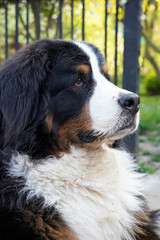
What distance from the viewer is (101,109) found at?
2680 mm

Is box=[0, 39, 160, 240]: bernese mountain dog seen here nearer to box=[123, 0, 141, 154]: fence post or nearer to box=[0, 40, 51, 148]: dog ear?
box=[0, 40, 51, 148]: dog ear

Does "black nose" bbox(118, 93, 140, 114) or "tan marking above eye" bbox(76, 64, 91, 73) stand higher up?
"tan marking above eye" bbox(76, 64, 91, 73)

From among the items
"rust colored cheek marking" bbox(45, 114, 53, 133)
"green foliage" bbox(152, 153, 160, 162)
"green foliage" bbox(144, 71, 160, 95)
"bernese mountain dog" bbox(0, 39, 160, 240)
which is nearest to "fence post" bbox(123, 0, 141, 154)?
"green foliage" bbox(152, 153, 160, 162)

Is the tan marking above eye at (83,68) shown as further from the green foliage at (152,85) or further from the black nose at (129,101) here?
the green foliage at (152,85)

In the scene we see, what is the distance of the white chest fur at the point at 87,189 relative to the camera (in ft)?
8.70

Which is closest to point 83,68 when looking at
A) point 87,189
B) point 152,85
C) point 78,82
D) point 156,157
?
point 78,82

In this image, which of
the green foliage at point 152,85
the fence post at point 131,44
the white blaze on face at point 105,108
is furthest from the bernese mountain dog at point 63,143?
the green foliage at point 152,85

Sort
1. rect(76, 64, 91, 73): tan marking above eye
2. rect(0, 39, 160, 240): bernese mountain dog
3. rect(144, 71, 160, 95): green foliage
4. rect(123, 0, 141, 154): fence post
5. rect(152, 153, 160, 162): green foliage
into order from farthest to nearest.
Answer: rect(144, 71, 160, 95): green foliage, rect(152, 153, 160, 162): green foliage, rect(123, 0, 141, 154): fence post, rect(76, 64, 91, 73): tan marking above eye, rect(0, 39, 160, 240): bernese mountain dog

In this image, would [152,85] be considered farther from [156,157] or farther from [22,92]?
[22,92]

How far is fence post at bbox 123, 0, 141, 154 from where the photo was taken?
468cm

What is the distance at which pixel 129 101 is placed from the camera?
2.65 m

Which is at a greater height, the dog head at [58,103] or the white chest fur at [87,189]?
the dog head at [58,103]

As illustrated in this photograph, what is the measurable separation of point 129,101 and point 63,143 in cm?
54

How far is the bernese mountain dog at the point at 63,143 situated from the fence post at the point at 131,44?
6.31 ft
